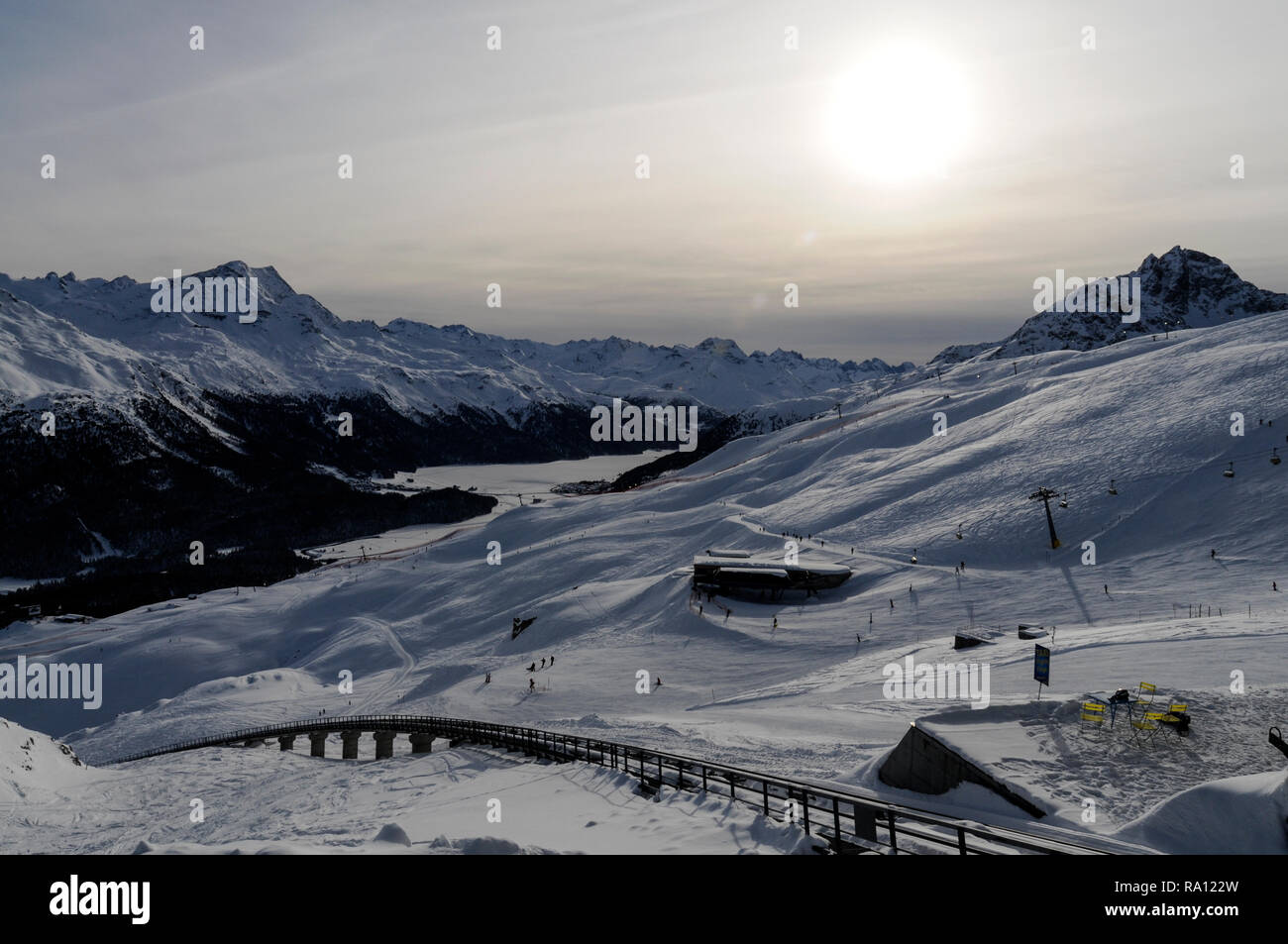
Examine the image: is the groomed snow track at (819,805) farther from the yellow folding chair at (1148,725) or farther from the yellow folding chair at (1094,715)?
the yellow folding chair at (1094,715)

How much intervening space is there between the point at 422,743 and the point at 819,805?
29.0 m

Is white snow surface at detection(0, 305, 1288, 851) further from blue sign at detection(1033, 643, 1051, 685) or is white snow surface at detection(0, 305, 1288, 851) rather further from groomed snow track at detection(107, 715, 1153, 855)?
groomed snow track at detection(107, 715, 1153, 855)

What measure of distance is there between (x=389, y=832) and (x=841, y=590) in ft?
148

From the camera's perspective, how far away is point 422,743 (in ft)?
131

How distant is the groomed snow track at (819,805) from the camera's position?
11.2 metres

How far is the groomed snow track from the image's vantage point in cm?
1117

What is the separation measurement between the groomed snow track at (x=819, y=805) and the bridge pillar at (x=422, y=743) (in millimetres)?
1179

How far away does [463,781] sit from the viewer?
87.1 ft

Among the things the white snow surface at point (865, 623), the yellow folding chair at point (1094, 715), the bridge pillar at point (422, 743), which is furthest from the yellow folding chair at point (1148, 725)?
the bridge pillar at point (422, 743)

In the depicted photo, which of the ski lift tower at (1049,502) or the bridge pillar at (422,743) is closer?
the bridge pillar at (422,743)

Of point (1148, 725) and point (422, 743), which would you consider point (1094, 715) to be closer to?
point (1148, 725)

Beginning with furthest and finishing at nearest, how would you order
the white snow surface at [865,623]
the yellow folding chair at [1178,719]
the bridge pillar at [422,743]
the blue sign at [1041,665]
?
the bridge pillar at [422,743], the blue sign at [1041,665], the white snow surface at [865,623], the yellow folding chair at [1178,719]
